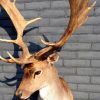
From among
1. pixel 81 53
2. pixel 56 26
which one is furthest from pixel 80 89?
pixel 56 26

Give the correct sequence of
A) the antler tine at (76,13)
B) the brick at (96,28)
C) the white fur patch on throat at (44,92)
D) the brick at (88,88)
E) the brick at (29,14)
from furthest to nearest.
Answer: the brick at (29,14) < the brick at (88,88) < the brick at (96,28) < the white fur patch on throat at (44,92) < the antler tine at (76,13)

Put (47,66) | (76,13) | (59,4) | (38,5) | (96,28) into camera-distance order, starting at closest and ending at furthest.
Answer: (76,13)
(47,66)
(96,28)
(59,4)
(38,5)

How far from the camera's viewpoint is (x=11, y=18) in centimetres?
470

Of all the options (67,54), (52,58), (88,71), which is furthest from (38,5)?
(88,71)

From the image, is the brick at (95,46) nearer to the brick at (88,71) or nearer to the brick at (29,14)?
the brick at (88,71)

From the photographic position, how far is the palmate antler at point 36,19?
4188mm

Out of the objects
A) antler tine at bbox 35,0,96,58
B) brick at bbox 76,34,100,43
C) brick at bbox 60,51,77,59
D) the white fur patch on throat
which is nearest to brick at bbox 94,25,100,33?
brick at bbox 76,34,100,43

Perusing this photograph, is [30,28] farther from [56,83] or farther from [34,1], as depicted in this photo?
[56,83]

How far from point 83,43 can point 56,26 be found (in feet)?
1.27

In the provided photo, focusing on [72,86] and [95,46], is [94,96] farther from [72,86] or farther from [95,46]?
[95,46]

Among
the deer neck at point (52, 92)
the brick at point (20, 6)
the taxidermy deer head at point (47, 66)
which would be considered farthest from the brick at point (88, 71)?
the brick at point (20, 6)

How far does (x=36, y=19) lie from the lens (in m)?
4.72

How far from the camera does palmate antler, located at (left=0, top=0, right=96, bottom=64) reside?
4.19 meters

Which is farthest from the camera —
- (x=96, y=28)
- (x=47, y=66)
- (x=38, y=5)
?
(x=38, y=5)
